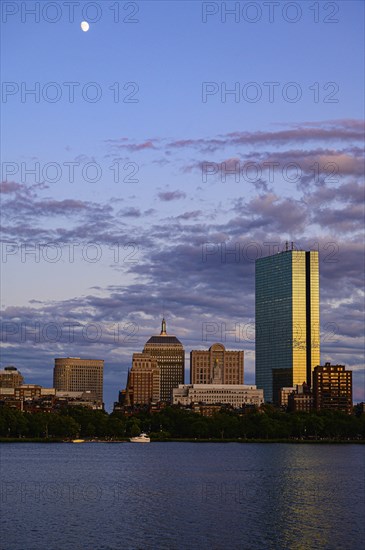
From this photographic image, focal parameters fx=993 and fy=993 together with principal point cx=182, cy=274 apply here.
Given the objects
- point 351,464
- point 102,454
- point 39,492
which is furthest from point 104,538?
point 102,454

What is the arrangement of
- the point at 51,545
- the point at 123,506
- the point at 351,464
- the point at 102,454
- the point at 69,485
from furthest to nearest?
the point at 102,454, the point at 351,464, the point at 69,485, the point at 123,506, the point at 51,545

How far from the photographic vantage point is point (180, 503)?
96.6 meters

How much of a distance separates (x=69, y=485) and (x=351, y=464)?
189 feet

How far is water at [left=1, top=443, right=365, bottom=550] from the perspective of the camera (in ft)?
247

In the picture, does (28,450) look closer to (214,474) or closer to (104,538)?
(214,474)

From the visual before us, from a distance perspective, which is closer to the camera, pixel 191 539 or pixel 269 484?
pixel 191 539

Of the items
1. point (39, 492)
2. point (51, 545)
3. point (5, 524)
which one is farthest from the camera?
point (39, 492)

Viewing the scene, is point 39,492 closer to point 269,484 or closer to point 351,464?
point 269,484

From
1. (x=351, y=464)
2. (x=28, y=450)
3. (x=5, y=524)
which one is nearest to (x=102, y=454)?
(x=28, y=450)

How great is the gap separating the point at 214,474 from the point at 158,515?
147ft

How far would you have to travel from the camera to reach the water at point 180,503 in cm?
7544

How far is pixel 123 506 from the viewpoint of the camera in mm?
94062

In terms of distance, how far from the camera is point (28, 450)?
187375 millimetres

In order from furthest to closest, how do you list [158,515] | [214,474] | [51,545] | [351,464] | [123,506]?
[351,464] < [214,474] < [123,506] < [158,515] < [51,545]
